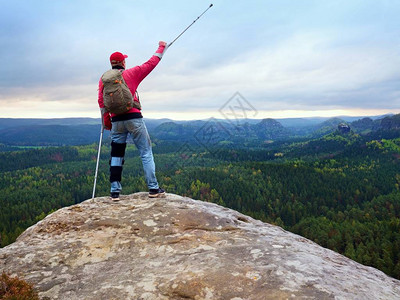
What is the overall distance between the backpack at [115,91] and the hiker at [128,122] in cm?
26

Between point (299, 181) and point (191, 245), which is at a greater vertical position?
point (191, 245)

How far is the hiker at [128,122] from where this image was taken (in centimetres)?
919

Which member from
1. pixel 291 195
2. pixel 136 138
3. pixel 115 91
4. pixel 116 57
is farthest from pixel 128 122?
pixel 291 195

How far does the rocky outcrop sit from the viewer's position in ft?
17.6

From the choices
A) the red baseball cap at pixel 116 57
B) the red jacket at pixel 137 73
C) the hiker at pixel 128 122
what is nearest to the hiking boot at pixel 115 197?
the hiker at pixel 128 122

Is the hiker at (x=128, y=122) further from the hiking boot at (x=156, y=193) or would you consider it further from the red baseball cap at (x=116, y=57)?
the hiking boot at (x=156, y=193)

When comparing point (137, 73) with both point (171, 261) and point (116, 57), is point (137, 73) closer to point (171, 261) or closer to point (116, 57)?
point (116, 57)

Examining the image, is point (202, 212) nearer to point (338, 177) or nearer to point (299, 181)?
point (299, 181)

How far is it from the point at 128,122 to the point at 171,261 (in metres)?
4.95

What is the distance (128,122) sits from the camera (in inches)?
370

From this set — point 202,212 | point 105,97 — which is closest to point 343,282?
point 202,212

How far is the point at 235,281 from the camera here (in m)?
5.49

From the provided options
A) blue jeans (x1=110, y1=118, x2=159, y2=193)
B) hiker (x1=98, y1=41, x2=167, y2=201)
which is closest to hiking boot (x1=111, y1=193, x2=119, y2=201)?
hiker (x1=98, y1=41, x2=167, y2=201)

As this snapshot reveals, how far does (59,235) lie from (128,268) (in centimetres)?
291
